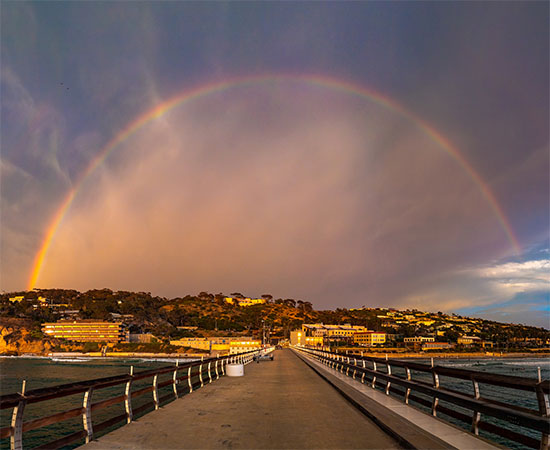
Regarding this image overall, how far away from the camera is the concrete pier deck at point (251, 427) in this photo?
8508mm

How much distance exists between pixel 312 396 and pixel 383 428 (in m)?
7.18

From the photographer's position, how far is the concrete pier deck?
27.9 ft

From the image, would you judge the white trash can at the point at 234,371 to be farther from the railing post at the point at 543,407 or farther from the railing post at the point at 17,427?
the railing post at the point at 543,407

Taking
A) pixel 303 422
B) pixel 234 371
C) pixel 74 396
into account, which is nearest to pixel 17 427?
pixel 303 422

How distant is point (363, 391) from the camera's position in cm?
1630

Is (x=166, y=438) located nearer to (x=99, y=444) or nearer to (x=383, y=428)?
(x=99, y=444)

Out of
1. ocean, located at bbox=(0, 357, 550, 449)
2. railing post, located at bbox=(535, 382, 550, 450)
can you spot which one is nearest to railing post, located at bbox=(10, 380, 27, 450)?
railing post, located at bbox=(535, 382, 550, 450)

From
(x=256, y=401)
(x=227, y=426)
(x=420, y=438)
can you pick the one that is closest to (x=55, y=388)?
(x=227, y=426)

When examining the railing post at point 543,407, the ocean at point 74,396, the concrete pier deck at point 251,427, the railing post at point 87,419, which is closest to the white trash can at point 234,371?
the ocean at point 74,396

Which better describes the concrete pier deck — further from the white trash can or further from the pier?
the white trash can

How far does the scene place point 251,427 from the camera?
1029 centimetres

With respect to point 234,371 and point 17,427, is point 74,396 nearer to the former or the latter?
point 234,371

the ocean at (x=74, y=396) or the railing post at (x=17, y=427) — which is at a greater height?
the railing post at (x=17, y=427)

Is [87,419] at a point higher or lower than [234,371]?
higher
